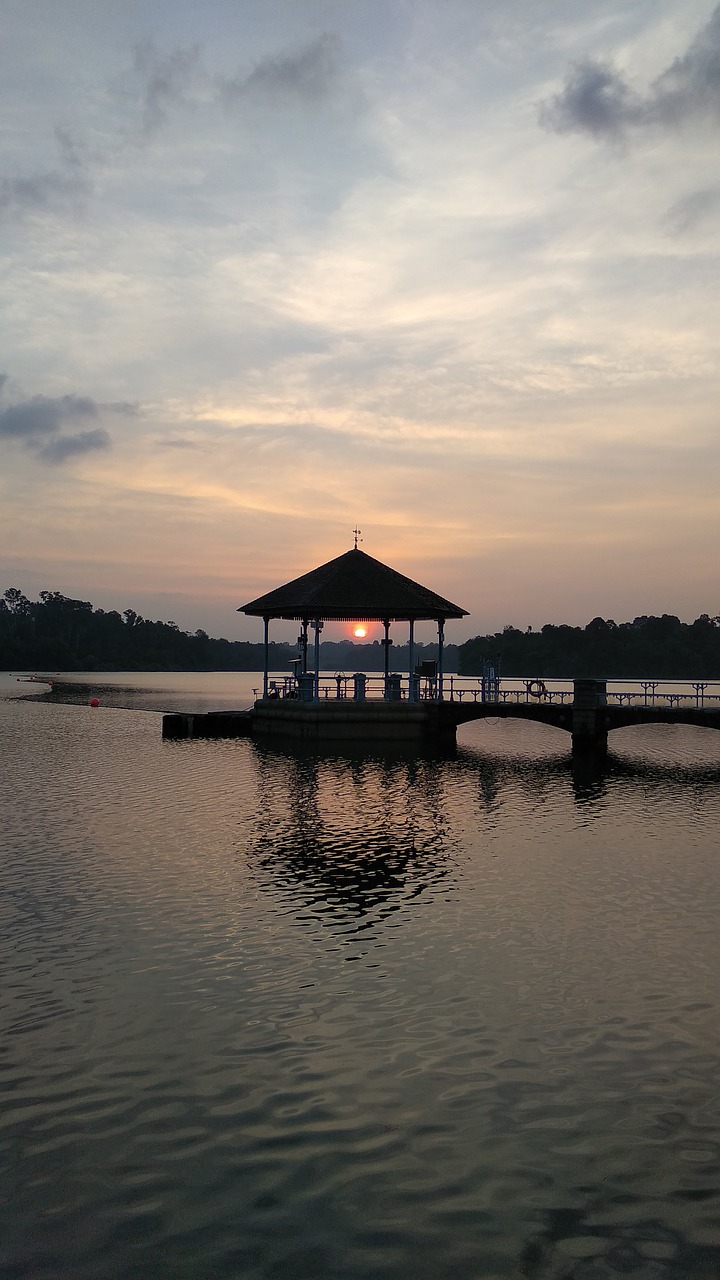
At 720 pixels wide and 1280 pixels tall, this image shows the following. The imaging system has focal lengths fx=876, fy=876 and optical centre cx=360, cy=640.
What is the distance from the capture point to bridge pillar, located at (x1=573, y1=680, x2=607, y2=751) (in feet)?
137

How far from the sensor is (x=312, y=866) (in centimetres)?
1756

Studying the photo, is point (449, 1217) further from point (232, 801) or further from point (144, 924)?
point (232, 801)

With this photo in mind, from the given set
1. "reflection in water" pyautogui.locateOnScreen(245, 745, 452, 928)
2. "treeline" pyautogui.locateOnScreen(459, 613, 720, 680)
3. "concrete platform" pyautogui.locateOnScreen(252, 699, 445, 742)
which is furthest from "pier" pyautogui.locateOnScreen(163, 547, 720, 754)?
"treeline" pyautogui.locateOnScreen(459, 613, 720, 680)

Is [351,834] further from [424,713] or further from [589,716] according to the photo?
[589,716]

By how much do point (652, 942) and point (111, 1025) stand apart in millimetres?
7673

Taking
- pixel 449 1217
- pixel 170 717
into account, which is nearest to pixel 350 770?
pixel 170 717

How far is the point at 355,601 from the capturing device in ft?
140

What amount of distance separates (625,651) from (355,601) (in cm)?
13877

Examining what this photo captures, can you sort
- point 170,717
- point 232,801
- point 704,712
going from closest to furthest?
point 232,801
point 704,712
point 170,717

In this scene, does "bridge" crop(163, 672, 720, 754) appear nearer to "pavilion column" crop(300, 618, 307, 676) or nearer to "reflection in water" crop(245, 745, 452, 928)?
"pavilion column" crop(300, 618, 307, 676)

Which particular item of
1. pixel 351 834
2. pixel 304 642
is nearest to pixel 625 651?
pixel 304 642

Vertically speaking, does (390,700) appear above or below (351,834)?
above

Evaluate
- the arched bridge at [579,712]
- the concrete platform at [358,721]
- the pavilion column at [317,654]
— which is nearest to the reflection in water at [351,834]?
the concrete platform at [358,721]

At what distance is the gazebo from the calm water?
73.9ft
